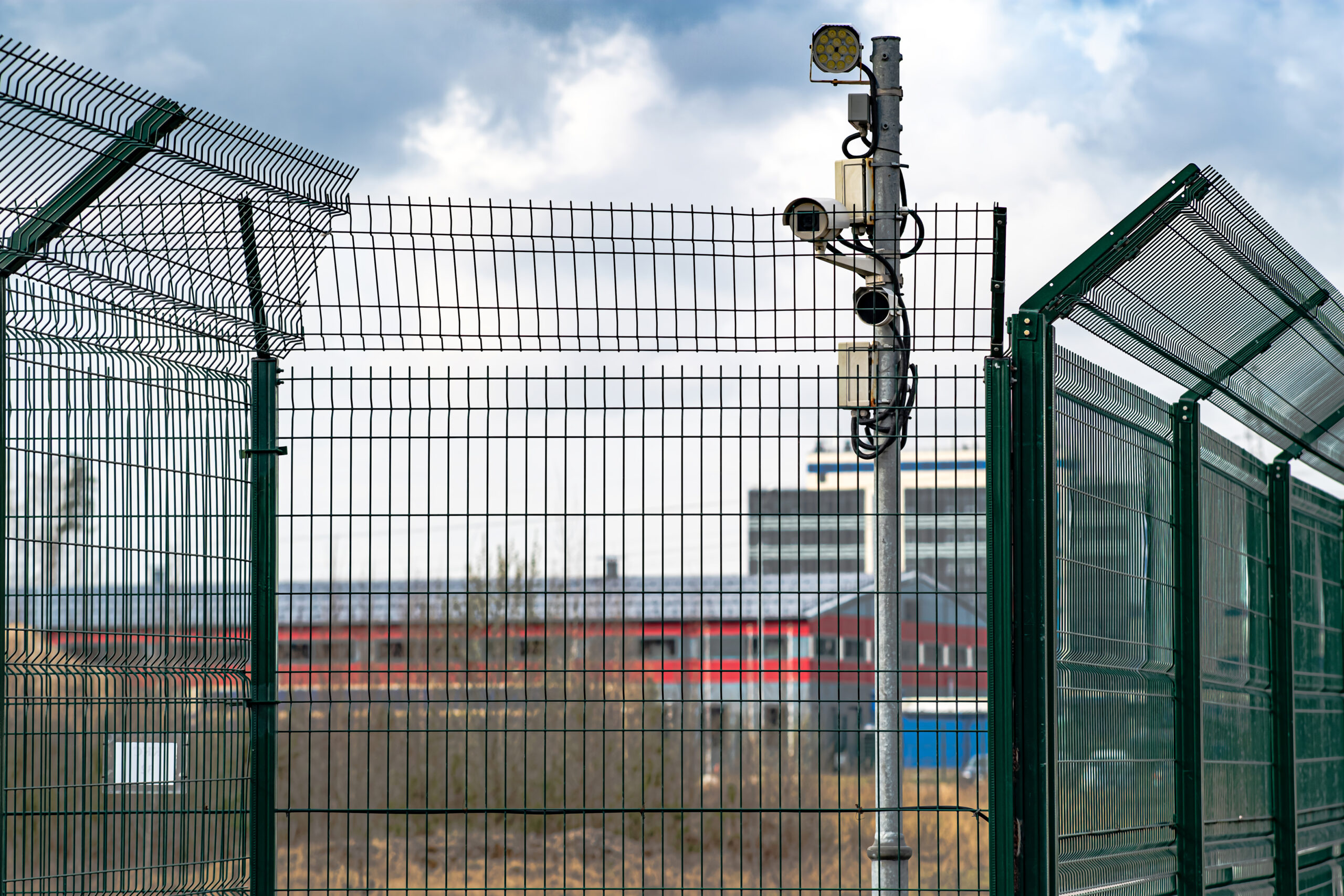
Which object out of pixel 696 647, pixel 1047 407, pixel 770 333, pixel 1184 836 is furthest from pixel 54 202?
pixel 696 647

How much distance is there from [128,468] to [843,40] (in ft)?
15.0

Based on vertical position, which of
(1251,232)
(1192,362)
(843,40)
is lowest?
(1192,362)

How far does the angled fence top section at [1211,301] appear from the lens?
18.5 feet

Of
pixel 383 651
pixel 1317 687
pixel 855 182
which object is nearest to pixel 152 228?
pixel 855 182

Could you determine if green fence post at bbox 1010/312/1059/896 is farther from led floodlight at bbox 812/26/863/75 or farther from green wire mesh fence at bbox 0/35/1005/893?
led floodlight at bbox 812/26/863/75

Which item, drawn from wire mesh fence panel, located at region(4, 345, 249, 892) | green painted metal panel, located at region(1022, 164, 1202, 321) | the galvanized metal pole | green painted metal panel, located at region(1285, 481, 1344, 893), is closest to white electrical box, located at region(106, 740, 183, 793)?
wire mesh fence panel, located at region(4, 345, 249, 892)

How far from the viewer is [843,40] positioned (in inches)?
312

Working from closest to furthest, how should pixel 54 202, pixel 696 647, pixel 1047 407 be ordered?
pixel 54 202 → pixel 1047 407 → pixel 696 647

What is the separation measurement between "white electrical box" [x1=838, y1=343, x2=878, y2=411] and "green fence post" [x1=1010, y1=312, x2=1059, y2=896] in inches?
24.9

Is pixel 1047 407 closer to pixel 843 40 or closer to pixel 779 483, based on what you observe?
pixel 779 483

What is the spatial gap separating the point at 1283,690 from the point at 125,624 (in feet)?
19.9

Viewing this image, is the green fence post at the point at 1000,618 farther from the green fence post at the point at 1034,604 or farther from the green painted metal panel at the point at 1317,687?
the green painted metal panel at the point at 1317,687

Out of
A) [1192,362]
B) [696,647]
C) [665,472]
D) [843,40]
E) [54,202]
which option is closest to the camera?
Result: [54,202]

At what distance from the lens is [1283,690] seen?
7941 mm
